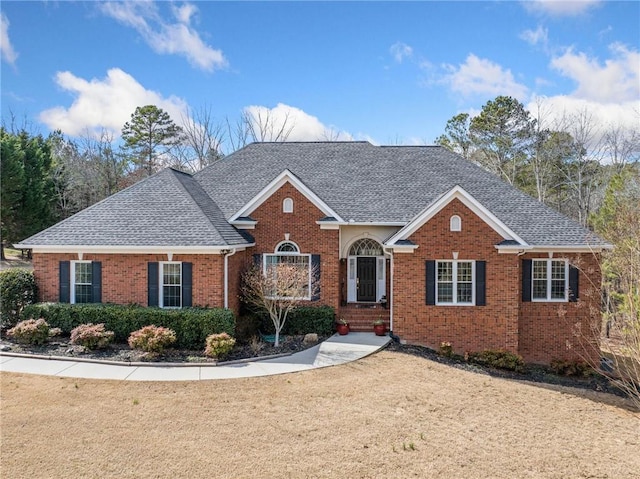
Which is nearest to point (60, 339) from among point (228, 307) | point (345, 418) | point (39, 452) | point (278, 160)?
point (228, 307)

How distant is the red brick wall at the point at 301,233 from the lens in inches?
675

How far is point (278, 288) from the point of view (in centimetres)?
1459

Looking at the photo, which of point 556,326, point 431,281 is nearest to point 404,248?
point 431,281

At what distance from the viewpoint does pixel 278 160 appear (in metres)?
22.6

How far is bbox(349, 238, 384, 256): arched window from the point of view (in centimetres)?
1909

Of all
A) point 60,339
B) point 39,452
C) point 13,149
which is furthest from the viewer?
point 13,149

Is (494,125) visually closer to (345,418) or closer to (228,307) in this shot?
(228,307)

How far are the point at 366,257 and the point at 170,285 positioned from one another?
882 cm

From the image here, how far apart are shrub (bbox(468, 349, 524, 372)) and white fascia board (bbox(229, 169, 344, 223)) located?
7.49 metres

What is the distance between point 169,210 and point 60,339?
238 inches

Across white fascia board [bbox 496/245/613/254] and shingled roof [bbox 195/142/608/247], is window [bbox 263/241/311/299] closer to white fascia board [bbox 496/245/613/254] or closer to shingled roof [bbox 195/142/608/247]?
shingled roof [bbox 195/142/608/247]

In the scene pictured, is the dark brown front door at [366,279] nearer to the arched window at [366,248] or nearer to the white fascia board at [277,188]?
the arched window at [366,248]

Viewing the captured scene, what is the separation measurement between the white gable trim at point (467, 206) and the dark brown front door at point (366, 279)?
361cm

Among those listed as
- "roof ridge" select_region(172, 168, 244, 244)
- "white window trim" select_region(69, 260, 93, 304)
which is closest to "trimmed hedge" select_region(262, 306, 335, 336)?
"roof ridge" select_region(172, 168, 244, 244)
